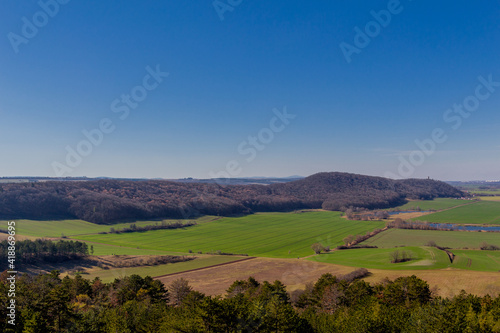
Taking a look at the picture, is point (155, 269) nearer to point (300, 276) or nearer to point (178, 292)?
point (178, 292)

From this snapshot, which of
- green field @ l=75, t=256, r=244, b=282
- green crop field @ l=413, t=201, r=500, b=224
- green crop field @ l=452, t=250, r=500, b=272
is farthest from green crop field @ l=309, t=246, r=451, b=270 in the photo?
green crop field @ l=413, t=201, r=500, b=224

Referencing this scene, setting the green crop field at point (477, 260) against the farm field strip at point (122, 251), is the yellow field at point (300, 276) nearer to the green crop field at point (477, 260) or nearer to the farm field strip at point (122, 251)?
the green crop field at point (477, 260)

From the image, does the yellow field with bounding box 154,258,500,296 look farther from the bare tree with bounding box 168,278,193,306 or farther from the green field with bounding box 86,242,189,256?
the green field with bounding box 86,242,189,256

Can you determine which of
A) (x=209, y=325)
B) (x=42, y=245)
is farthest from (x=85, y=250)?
(x=209, y=325)

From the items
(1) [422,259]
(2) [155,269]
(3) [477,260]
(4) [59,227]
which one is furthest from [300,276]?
(4) [59,227]

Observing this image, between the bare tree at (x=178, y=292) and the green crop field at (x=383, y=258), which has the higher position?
the bare tree at (x=178, y=292)

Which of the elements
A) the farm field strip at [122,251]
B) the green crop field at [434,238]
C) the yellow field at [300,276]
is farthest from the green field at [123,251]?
the green crop field at [434,238]

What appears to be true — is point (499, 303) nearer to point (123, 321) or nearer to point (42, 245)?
point (123, 321)
